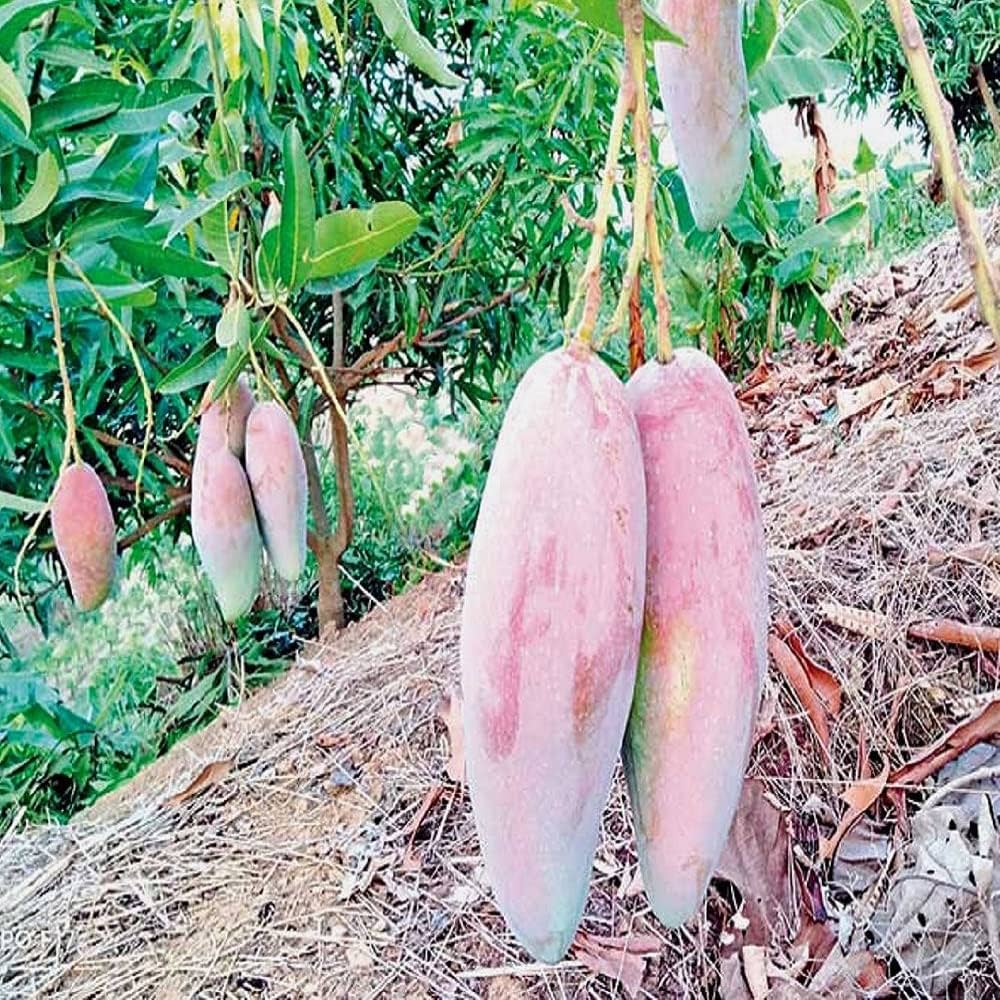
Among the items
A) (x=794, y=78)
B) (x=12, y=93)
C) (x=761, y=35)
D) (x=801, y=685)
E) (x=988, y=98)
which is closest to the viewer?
(x=761, y=35)

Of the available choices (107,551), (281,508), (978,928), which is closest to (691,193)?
(281,508)

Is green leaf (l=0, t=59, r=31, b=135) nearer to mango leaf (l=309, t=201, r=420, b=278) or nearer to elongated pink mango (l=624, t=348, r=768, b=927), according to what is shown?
mango leaf (l=309, t=201, r=420, b=278)

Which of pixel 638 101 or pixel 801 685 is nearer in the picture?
pixel 638 101

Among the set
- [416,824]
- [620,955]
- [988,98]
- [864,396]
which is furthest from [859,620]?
[988,98]

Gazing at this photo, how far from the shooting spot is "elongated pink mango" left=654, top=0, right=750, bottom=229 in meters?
0.44

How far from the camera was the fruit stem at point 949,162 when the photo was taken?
343 mm

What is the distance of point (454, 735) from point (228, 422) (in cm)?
82

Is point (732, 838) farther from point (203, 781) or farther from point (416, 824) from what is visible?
point (203, 781)

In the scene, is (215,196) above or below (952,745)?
above

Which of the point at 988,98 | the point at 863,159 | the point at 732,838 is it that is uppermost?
the point at 863,159

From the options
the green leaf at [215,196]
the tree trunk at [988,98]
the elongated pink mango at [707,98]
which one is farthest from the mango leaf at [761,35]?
the tree trunk at [988,98]

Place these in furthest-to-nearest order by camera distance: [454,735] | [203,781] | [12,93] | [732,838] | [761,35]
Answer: [203,781]
[454,735]
[732,838]
[12,93]
[761,35]

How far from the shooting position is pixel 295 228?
2.39 ft

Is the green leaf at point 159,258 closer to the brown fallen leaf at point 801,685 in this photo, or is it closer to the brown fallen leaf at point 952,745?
the brown fallen leaf at point 801,685
